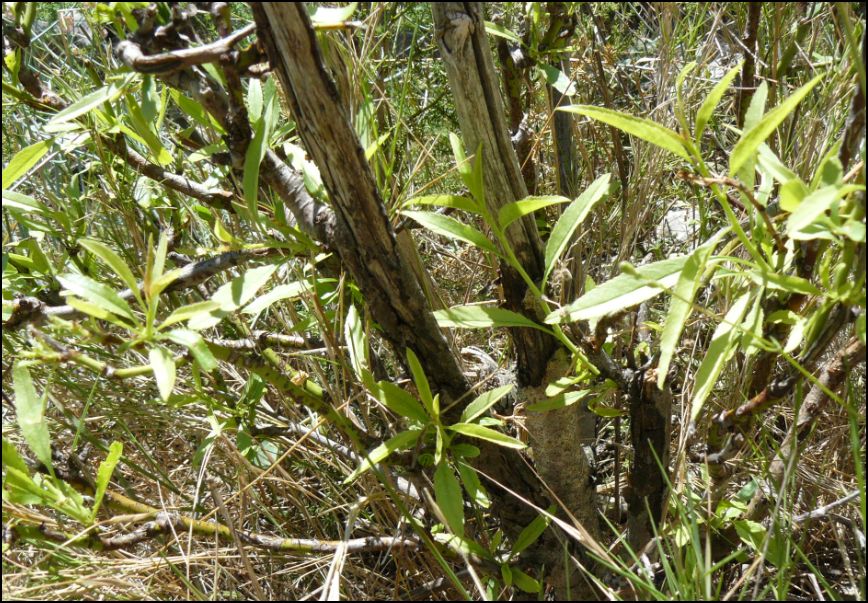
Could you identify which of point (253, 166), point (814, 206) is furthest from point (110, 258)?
point (814, 206)

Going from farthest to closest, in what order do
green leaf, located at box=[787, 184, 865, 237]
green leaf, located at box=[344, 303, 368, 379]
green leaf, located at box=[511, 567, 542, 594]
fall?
green leaf, located at box=[511, 567, 542, 594] → green leaf, located at box=[344, 303, 368, 379] → green leaf, located at box=[787, 184, 865, 237]

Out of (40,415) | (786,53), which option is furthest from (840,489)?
(40,415)

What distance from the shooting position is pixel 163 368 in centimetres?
63

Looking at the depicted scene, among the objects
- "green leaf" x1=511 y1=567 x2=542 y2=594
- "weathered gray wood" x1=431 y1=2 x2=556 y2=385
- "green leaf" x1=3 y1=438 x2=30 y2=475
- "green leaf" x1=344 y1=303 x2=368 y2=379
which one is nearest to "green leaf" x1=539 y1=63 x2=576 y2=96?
"weathered gray wood" x1=431 y1=2 x2=556 y2=385

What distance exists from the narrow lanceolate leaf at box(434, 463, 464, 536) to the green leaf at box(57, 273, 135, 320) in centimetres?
36

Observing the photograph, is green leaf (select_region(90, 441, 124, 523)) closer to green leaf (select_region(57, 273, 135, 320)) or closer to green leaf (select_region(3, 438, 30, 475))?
green leaf (select_region(3, 438, 30, 475))

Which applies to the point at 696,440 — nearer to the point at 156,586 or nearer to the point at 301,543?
the point at 301,543

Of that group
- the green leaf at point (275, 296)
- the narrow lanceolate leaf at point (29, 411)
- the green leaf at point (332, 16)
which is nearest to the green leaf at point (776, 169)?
the green leaf at point (332, 16)

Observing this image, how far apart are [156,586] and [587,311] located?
2.04ft

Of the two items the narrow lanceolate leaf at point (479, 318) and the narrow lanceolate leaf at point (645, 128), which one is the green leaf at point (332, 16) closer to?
the narrow lanceolate leaf at point (645, 128)

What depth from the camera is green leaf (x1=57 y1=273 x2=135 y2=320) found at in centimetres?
66

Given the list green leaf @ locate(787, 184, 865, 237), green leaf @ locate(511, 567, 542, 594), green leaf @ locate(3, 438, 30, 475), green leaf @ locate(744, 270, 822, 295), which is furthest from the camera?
green leaf @ locate(511, 567, 542, 594)

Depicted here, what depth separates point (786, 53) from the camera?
1.08 m

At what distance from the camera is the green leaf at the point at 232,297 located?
0.68 meters
